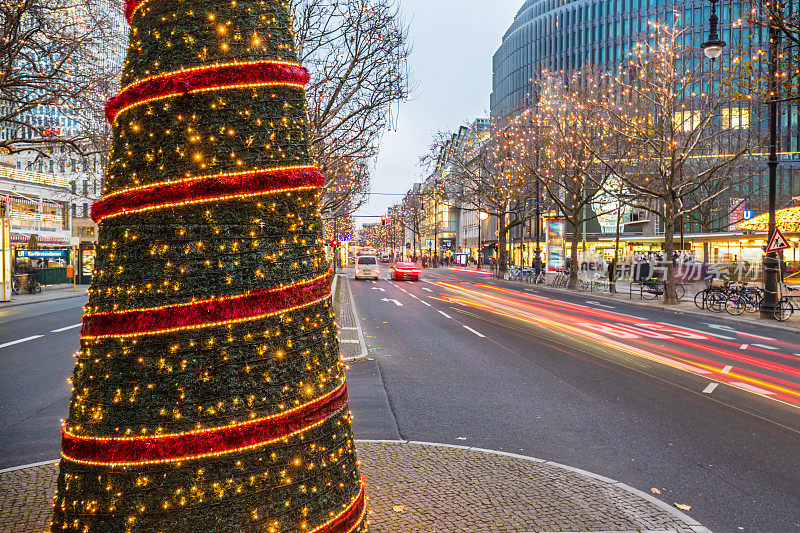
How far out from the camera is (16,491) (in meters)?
4.37

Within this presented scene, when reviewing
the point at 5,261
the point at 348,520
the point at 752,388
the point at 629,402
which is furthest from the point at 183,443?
the point at 5,261

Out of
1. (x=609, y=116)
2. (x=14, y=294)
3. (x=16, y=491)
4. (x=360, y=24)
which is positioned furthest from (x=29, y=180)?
(x=16, y=491)

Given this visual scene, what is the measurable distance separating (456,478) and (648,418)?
3.55 metres

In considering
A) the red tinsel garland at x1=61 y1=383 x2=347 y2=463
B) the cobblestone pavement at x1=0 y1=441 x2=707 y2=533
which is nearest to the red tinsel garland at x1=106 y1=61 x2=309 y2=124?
the red tinsel garland at x1=61 y1=383 x2=347 y2=463

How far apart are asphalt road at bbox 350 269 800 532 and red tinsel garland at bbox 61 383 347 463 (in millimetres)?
3630

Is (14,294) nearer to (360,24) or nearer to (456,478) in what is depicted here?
(360,24)

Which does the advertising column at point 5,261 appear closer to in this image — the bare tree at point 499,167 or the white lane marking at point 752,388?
the white lane marking at point 752,388

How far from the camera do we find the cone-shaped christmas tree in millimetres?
2234

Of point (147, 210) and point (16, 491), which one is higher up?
point (147, 210)

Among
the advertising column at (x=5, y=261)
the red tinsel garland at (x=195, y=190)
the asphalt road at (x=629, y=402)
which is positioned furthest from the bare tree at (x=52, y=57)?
the red tinsel garland at (x=195, y=190)

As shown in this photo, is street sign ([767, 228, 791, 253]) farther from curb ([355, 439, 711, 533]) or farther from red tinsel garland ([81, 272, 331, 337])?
red tinsel garland ([81, 272, 331, 337])

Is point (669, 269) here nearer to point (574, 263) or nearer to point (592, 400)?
point (574, 263)

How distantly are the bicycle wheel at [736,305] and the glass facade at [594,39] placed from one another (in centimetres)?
3387

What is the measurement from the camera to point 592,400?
794 cm
